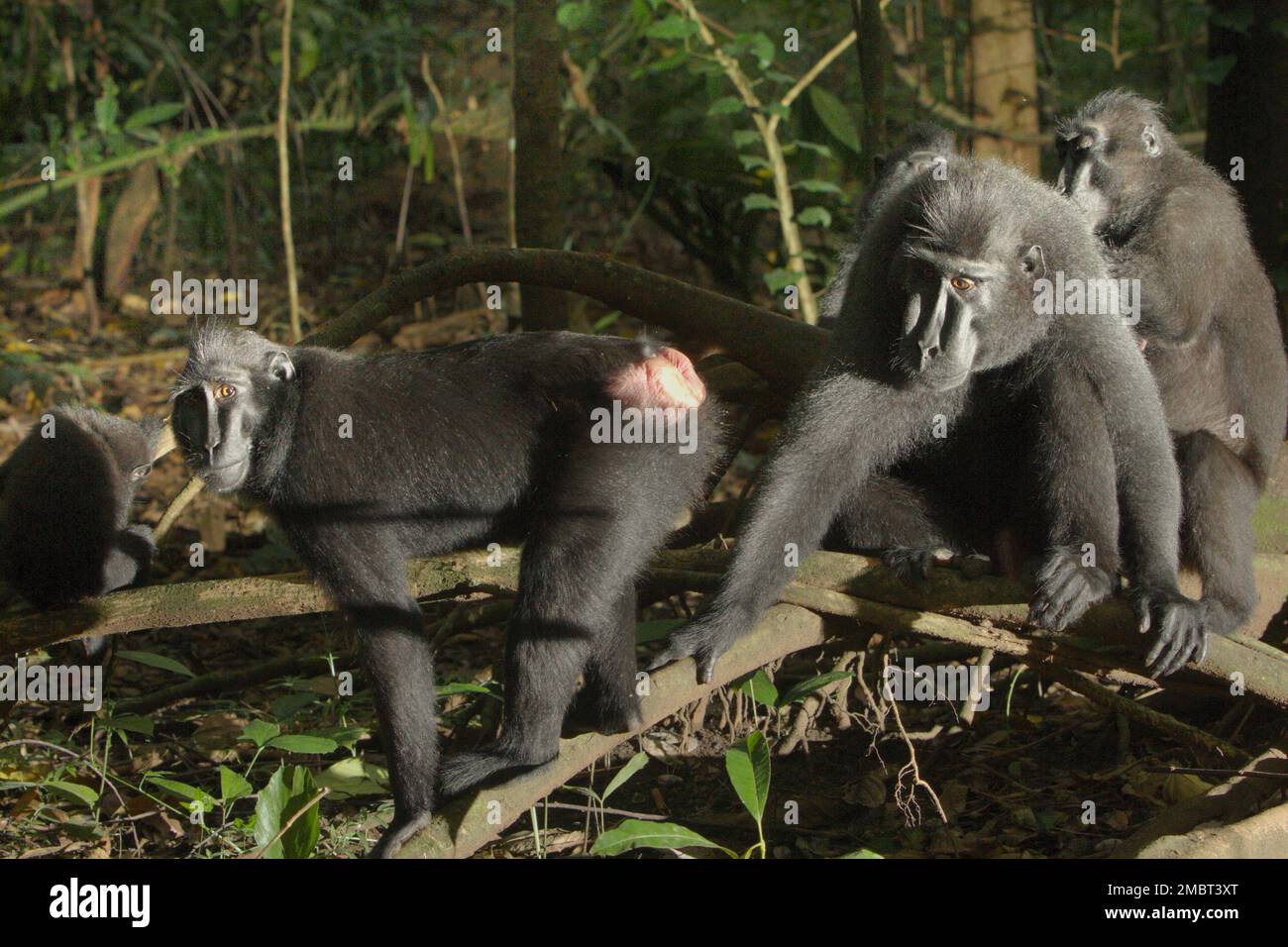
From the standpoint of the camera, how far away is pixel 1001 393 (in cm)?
479

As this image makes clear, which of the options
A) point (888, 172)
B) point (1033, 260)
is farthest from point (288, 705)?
point (888, 172)

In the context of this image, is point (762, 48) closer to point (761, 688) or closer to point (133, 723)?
point (761, 688)

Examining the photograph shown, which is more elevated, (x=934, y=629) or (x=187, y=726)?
(x=934, y=629)

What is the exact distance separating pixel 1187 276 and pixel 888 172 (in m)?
1.49

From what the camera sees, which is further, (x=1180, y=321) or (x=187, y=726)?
(x=187, y=726)

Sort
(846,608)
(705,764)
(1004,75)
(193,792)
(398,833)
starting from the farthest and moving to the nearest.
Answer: (1004,75)
(705,764)
(193,792)
(846,608)
(398,833)

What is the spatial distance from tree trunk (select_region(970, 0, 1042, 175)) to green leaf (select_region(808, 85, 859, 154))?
2.69ft

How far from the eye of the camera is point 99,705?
529cm

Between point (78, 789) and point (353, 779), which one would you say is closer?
point (78, 789)

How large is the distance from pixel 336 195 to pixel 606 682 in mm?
8797

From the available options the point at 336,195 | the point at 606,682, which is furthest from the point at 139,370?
the point at 606,682

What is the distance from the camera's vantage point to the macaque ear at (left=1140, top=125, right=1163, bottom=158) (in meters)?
5.46

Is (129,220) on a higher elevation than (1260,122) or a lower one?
higher
